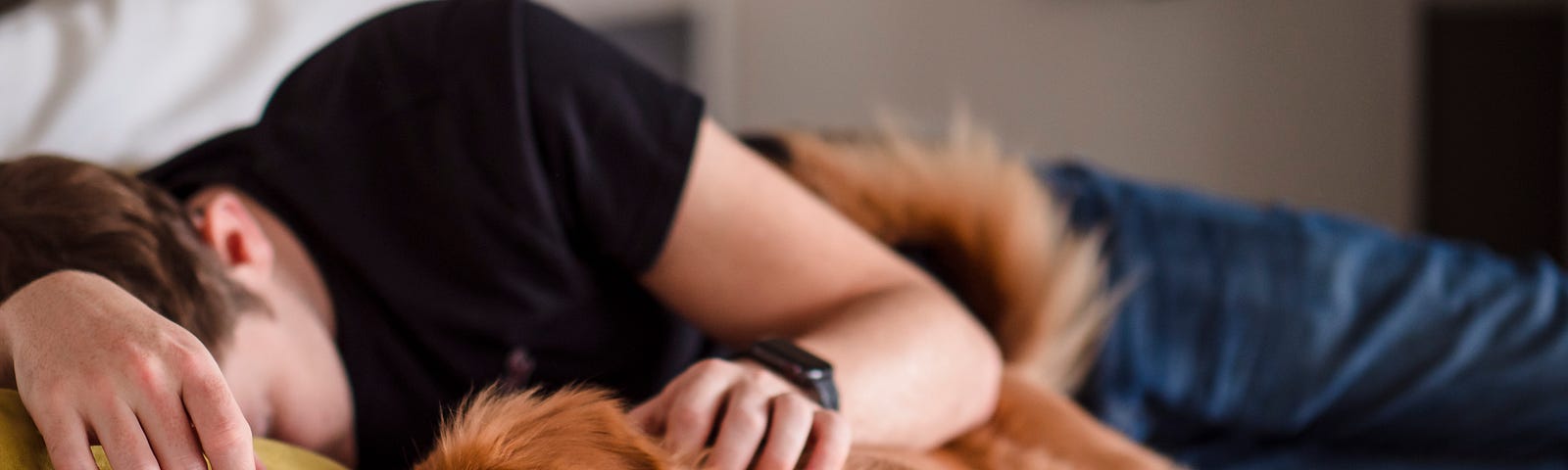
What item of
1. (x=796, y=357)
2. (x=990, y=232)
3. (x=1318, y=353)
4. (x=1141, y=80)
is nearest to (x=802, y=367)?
(x=796, y=357)

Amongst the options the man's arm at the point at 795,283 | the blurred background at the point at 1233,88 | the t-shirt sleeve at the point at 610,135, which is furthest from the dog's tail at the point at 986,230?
the blurred background at the point at 1233,88

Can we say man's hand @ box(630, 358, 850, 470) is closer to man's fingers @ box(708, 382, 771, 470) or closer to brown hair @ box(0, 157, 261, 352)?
man's fingers @ box(708, 382, 771, 470)

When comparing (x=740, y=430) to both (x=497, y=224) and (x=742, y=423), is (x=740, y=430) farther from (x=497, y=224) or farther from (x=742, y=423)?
(x=497, y=224)

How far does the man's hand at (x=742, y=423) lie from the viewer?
1.45 feet

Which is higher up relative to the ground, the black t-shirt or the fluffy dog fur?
the black t-shirt

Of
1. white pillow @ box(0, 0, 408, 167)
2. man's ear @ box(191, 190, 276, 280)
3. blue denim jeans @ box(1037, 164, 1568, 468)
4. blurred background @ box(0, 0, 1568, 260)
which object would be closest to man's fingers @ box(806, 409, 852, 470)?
man's ear @ box(191, 190, 276, 280)

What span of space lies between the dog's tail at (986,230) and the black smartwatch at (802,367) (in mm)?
338

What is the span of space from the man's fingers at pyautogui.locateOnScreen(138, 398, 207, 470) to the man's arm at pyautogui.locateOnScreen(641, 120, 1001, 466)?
0.35m

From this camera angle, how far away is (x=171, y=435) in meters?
0.37

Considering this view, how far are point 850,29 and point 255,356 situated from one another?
1718 mm

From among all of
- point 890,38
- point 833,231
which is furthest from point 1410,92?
point 833,231

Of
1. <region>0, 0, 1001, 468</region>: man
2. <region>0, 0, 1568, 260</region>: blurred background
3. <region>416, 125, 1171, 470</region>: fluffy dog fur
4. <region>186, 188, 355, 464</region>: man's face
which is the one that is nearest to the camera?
<region>186, 188, 355, 464</region>: man's face

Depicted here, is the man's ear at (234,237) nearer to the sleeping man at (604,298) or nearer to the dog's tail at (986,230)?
the sleeping man at (604,298)

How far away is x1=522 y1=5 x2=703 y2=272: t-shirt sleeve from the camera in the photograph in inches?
28.0
